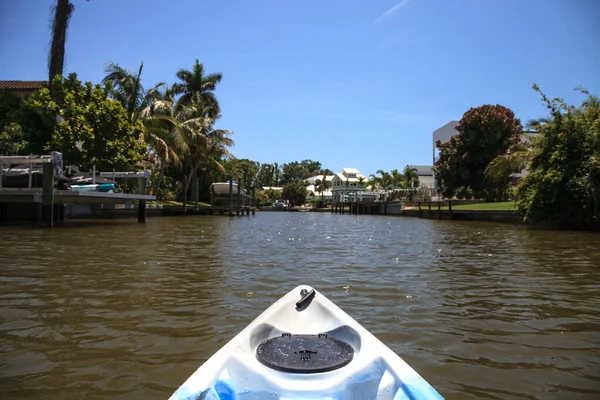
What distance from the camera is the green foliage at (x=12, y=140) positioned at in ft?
68.2

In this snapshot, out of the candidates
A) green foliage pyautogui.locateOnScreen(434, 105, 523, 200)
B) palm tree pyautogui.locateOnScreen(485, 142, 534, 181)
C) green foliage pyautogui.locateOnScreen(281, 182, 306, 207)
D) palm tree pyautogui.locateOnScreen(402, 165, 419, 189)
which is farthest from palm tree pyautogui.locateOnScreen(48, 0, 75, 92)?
green foliage pyautogui.locateOnScreen(281, 182, 306, 207)

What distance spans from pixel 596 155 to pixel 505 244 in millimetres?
8061

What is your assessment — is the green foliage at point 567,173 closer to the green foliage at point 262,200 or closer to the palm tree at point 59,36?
the palm tree at point 59,36

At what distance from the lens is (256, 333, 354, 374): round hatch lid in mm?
2428

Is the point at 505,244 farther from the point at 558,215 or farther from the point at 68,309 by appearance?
the point at 68,309

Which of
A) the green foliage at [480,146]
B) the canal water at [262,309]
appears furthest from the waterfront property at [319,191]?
the canal water at [262,309]

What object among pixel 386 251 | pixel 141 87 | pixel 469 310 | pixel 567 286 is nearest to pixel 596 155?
pixel 386 251

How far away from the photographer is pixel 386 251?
10.9 meters

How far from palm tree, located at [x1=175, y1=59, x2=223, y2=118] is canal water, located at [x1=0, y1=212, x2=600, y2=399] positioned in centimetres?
3502

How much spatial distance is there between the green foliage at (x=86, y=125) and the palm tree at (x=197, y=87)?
19.5 m

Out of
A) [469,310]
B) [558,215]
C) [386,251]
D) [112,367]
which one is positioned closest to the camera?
[112,367]

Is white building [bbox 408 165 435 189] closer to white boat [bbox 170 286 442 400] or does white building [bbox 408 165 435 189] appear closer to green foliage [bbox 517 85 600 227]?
green foliage [bbox 517 85 600 227]

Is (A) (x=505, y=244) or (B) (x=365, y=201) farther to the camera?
(B) (x=365, y=201)

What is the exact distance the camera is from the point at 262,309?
4961 mm
